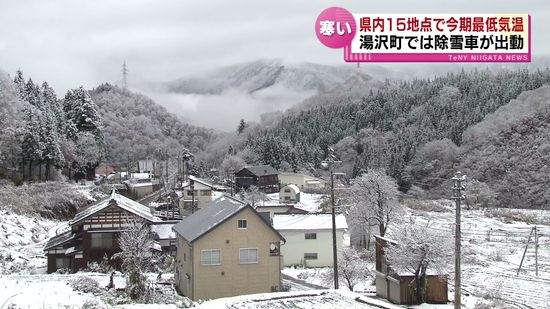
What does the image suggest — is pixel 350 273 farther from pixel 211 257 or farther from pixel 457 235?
pixel 457 235

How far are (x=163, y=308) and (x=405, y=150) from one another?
93.9 meters

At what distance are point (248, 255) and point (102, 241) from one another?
34.4 feet

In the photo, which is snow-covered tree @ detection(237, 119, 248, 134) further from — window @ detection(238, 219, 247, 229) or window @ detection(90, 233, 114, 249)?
window @ detection(238, 219, 247, 229)

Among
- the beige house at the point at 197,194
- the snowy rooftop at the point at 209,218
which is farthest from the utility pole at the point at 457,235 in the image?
the beige house at the point at 197,194

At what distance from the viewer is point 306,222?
123ft

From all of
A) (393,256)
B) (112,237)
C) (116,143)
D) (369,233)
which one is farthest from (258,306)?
(116,143)

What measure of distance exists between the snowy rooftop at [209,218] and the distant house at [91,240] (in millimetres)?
4562

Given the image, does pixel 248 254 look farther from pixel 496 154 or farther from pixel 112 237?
pixel 496 154

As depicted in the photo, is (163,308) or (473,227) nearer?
(163,308)

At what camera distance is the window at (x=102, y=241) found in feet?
101

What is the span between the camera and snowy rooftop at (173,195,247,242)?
80.8 feet

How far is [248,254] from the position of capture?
81.8 feet

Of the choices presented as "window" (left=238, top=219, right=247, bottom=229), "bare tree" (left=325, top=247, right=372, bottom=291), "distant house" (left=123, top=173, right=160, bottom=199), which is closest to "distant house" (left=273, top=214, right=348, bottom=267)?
"bare tree" (left=325, top=247, right=372, bottom=291)

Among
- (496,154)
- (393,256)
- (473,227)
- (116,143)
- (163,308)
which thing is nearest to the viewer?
(163,308)
